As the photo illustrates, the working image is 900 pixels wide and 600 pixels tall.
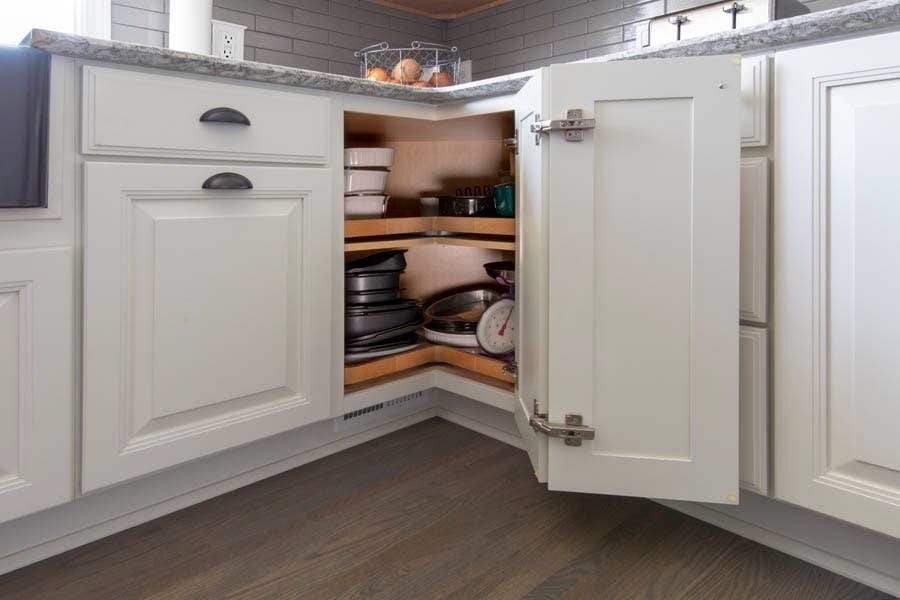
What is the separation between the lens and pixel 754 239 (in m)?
1.19

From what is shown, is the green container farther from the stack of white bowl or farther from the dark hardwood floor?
the dark hardwood floor

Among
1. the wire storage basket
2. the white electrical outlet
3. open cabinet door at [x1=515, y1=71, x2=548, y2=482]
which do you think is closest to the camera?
open cabinet door at [x1=515, y1=71, x2=548, y2=482]

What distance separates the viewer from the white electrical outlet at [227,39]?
2.07 meters

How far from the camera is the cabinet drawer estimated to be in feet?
3.95

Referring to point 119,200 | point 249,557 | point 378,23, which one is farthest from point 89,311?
point 378,23

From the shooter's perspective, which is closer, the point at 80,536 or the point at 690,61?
the point at 690,61

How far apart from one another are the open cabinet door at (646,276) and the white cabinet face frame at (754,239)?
89mm

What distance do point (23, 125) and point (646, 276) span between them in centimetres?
115

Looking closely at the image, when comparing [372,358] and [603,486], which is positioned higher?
[372,358]

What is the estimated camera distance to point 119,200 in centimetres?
123

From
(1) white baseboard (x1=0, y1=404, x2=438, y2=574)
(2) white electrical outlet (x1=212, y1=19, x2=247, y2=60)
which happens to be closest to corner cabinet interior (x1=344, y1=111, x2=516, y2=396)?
(1) white baseboard (x1=0, y1=404, x2=438, y2=574)

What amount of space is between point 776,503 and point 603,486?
1.29ft

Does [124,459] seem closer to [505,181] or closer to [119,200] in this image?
[119,200]

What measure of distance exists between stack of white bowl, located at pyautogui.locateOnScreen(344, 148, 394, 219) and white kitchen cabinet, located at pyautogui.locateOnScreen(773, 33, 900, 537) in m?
1.06
